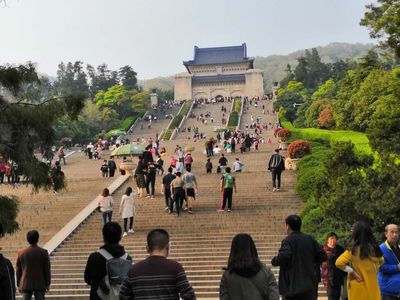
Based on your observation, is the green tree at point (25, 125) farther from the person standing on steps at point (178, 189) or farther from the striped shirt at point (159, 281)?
the person standing on steps at point (178, 189)

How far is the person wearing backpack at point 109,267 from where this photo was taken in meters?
4.81

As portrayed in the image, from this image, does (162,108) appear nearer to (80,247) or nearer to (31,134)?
(80,247)

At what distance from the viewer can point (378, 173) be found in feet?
34.0

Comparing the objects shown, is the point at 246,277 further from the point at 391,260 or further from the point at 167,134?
the point at 167,134

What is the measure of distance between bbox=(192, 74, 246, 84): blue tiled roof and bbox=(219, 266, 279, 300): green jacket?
80.3 meters

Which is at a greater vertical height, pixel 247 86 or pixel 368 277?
pixel 247 86

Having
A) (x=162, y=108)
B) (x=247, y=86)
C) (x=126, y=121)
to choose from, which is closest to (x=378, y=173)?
(x=126, y=121)

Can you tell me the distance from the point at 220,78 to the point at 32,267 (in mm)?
78280

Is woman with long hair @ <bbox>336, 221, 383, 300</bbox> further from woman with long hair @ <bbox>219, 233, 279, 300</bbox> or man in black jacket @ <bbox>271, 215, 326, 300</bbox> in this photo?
woman with long hair @ <bbox>219, 233, 279, 300</bbox>

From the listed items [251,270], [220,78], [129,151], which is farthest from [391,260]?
[220,78]

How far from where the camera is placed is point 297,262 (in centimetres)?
512

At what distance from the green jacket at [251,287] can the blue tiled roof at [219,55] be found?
280 ft

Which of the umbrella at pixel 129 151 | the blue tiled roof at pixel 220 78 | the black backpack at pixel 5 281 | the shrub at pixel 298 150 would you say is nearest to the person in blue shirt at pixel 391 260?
the black backpack at pixel 5 281

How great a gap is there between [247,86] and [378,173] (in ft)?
241
